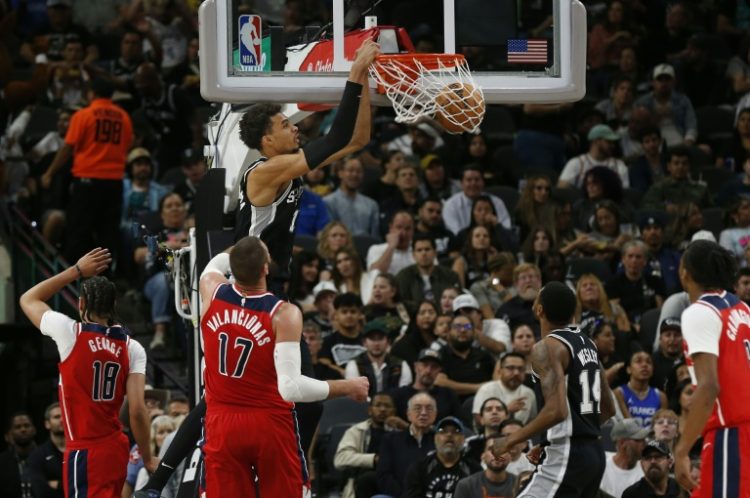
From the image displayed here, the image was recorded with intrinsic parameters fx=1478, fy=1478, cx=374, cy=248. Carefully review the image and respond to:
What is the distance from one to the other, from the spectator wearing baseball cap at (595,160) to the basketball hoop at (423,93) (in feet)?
26.6

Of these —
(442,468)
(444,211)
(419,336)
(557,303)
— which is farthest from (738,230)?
(557,303)

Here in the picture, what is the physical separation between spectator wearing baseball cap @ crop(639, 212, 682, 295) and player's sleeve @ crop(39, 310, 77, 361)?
292 inches

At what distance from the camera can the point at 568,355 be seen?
339 inches

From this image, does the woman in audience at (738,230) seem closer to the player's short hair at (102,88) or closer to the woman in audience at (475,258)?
the woman in audience at (475,258)

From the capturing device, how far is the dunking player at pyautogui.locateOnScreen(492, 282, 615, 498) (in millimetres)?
8625

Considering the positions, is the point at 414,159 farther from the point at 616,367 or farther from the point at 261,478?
the point at 261,478

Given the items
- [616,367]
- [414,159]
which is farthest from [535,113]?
[616,367]

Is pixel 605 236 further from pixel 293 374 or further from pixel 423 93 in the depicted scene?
pixel 293 374

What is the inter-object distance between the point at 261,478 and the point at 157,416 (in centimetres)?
477

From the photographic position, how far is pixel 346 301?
13.8 meters

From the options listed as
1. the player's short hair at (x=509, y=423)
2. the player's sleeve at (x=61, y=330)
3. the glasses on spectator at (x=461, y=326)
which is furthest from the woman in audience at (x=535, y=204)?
the player's sleeve at (x=61, y=330)

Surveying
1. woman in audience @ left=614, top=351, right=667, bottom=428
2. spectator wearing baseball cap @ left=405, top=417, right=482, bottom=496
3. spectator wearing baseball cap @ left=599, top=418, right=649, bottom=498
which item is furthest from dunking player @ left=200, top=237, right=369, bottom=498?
woman in audience @ left=614, top=351, right=667, bottom=428

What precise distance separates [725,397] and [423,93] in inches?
100

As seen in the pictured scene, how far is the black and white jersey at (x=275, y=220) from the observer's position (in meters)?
9.04
